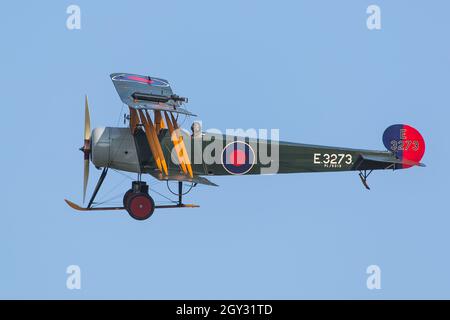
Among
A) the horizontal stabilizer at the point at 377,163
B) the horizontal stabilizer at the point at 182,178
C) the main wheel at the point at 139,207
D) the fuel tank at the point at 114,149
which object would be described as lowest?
the main wheel at the point at 139,207

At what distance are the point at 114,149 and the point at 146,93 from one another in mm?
1524

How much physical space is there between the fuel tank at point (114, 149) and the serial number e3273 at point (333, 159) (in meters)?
4.58

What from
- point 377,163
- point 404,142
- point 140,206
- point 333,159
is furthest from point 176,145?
point 404,142

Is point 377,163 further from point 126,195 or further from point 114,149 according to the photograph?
point 114,149

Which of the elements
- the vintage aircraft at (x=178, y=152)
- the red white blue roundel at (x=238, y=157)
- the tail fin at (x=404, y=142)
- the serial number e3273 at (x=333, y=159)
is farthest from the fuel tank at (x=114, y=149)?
the tail fin at (x=404, y=142)

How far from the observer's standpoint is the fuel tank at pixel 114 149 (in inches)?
987

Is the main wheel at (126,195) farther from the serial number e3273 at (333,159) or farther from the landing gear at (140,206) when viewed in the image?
the serial number e3273 at (333,159)

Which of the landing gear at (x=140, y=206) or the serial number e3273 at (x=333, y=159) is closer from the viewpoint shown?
the landing gear at (x=140, y=206)

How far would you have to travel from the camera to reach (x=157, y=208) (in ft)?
83.2

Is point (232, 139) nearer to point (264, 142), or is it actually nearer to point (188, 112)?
point (264, 142)

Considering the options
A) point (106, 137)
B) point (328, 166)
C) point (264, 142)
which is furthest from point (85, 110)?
point (328, 166)

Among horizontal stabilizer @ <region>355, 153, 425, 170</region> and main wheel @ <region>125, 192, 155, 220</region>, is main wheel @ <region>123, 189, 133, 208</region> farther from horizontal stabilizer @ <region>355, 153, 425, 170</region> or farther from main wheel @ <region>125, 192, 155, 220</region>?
horizontal stabilizer @ <region>355, 153, 425, 170</region>

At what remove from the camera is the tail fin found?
27.0m

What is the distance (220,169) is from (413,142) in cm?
503
